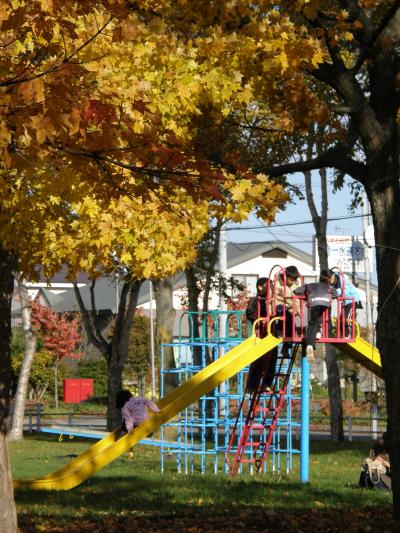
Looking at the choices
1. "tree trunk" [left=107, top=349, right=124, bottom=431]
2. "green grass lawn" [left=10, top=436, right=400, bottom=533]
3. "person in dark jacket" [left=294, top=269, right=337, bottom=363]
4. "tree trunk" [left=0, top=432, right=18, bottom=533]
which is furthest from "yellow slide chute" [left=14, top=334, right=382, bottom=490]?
"tree trunk" [left=107, top=349, right=124, bottom=431]

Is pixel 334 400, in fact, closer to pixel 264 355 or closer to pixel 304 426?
pixel 264 355

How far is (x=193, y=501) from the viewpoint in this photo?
12945 mm

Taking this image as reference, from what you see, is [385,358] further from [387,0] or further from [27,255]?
[27,255]

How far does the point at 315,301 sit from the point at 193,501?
5.40 metres

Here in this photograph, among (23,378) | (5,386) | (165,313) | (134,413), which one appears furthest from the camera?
(23,378)

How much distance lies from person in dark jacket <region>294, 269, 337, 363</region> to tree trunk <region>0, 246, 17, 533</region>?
18.3ft

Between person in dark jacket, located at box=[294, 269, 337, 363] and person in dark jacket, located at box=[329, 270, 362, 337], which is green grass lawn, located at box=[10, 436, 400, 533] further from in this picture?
person in dark jacket, located at box=[329, 270, 362, 337]

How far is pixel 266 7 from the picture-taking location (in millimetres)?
11180

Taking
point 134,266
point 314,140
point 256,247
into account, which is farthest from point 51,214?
point 256,247

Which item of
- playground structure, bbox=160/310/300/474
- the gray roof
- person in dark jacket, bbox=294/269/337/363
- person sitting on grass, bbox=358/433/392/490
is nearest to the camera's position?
person sitting on grass, bbox=358/433/392/490

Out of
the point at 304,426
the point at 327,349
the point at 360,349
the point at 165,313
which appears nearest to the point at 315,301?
the point at 360,349

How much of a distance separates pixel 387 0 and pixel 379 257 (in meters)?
3.92

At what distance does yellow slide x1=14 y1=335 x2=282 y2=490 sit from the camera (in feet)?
51.1

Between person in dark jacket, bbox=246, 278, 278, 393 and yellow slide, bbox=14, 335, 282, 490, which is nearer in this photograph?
yellow slide, bbox=14, 335, 282, 490
